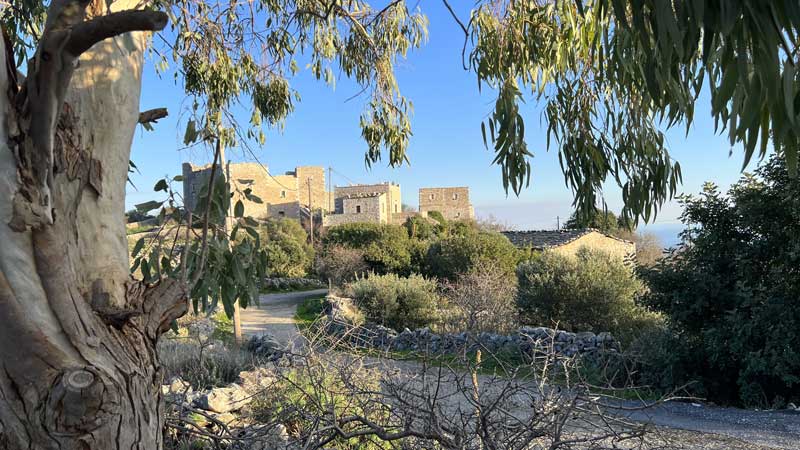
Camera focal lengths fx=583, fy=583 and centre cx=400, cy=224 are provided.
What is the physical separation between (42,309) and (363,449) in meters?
2.40

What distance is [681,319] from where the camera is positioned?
7.83m

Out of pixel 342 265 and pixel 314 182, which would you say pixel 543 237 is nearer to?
pixel 342 265

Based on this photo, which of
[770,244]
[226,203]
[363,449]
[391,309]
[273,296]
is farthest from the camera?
[273,296]

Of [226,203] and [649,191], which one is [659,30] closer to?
[226,203]

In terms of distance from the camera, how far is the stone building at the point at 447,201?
49.0 m

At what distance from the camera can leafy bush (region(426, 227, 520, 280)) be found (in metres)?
18.2

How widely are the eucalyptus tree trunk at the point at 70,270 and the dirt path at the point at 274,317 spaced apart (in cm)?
947

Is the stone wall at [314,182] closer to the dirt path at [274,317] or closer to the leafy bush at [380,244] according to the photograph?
the leafy bush at [380,244]

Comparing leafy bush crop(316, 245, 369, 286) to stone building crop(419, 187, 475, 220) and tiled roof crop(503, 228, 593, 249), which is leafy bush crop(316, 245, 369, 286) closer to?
tiled roof crop(503, 228, 593, 249)

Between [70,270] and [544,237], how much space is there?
25.4 metres

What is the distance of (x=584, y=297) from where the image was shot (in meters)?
11.7

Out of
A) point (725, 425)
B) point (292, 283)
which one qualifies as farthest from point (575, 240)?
point (725, 425)

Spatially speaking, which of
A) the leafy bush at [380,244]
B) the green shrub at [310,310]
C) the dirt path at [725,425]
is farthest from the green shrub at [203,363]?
the leafy bush at [380,244]

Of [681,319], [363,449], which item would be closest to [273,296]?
[681,319]
